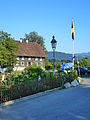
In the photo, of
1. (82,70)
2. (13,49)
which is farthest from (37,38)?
(82,70)

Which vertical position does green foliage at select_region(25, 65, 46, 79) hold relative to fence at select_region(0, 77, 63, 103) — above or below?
above

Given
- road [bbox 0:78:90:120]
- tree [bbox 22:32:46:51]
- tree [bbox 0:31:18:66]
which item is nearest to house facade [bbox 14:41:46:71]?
tree [bbox 0:31:18:66]

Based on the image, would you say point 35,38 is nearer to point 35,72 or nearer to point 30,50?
point 30,50

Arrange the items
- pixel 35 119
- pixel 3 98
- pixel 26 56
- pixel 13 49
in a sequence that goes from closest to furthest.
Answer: pixel 35 119, pixel 3 98, pixel 13 49, pixel 26 56

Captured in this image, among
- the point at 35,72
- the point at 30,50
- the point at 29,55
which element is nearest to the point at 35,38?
the point at 30,50

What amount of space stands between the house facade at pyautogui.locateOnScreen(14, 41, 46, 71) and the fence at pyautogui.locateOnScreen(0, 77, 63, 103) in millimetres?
43863

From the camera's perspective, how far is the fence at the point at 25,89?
11.5m

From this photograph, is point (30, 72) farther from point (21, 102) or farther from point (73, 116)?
point (73, 116)

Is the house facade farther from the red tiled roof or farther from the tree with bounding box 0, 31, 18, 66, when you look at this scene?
the tree with bounding box 0, 31, 18, 66

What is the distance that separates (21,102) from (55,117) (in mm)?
3429

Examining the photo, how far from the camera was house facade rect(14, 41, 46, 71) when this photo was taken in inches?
2394

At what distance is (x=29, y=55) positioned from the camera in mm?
62188

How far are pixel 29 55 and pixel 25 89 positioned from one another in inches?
1945

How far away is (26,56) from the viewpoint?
61.8 m
